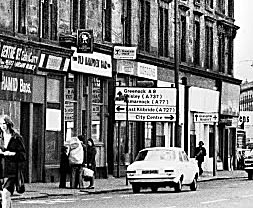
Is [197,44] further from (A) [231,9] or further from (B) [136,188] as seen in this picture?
(B) [136,188]

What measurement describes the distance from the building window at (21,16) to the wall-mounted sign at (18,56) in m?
0.72

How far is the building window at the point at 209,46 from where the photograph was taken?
204 ft

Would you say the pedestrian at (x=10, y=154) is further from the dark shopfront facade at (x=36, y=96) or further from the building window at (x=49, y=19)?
the building window at (x=49, y=19)

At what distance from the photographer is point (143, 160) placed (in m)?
35.4

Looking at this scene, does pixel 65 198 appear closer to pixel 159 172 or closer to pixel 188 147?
pixel 159 172

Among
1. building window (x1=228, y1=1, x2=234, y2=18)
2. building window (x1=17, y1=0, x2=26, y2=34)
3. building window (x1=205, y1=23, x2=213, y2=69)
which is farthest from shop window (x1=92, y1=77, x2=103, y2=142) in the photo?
building window (x1=228, y1=1, x2=234, y2=18)

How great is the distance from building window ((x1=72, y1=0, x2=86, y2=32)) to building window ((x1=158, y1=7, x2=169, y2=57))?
33.8ft

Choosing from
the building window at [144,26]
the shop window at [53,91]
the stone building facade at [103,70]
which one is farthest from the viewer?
the building window at [144,26]

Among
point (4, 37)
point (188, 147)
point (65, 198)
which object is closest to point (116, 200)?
point (65, 198)

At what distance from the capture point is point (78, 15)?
43781 millimetres

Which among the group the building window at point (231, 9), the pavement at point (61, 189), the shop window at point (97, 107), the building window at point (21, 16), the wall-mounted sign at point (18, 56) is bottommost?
the pavement at point (61, 189)

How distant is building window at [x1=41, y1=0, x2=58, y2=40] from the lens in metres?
40.7

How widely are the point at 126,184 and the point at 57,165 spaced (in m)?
3.26

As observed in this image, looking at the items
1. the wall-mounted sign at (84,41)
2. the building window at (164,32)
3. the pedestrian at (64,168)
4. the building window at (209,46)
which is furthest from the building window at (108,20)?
the building window at (209,46)
